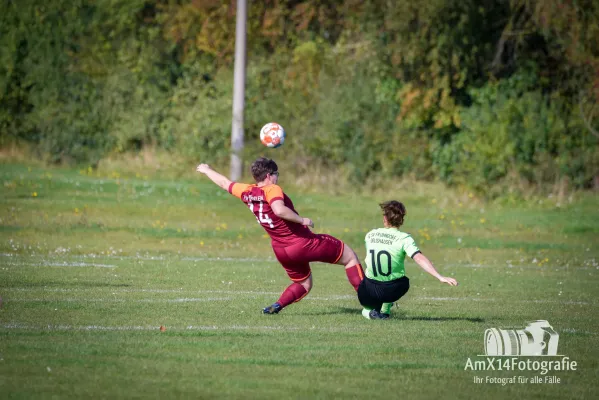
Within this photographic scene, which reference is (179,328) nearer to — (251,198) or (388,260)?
(251,198)

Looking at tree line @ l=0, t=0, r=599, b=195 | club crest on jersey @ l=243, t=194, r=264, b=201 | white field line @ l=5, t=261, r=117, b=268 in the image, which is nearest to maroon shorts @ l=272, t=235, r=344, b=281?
club crest on jersey @ l=243, t=194, r=264, b=201

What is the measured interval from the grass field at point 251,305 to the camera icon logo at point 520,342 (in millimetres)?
131

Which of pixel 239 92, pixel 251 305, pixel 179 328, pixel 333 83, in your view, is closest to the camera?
pixel 179 328

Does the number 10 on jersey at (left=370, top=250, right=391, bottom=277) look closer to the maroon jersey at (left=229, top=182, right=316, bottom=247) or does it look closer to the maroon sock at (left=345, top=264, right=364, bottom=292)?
the maroon sock at (left=345, top=264, right=364, bottom=292)

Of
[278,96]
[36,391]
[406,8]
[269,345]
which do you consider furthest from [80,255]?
[278,96]

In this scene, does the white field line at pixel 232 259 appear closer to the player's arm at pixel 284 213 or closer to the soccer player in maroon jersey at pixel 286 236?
the soccer player in maroon jersey at pixel 286 236

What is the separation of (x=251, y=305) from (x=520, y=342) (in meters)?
3.58

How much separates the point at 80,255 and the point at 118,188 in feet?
38.8

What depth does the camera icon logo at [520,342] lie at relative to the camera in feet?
29.7

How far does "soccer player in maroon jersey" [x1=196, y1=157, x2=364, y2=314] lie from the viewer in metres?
10.8

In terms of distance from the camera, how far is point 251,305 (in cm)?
1188

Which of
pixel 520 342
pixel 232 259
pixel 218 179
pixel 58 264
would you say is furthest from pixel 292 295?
pixel 232 259

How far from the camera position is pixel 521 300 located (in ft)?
44.0

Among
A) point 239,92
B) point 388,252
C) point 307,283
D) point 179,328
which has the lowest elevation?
point 179,328
